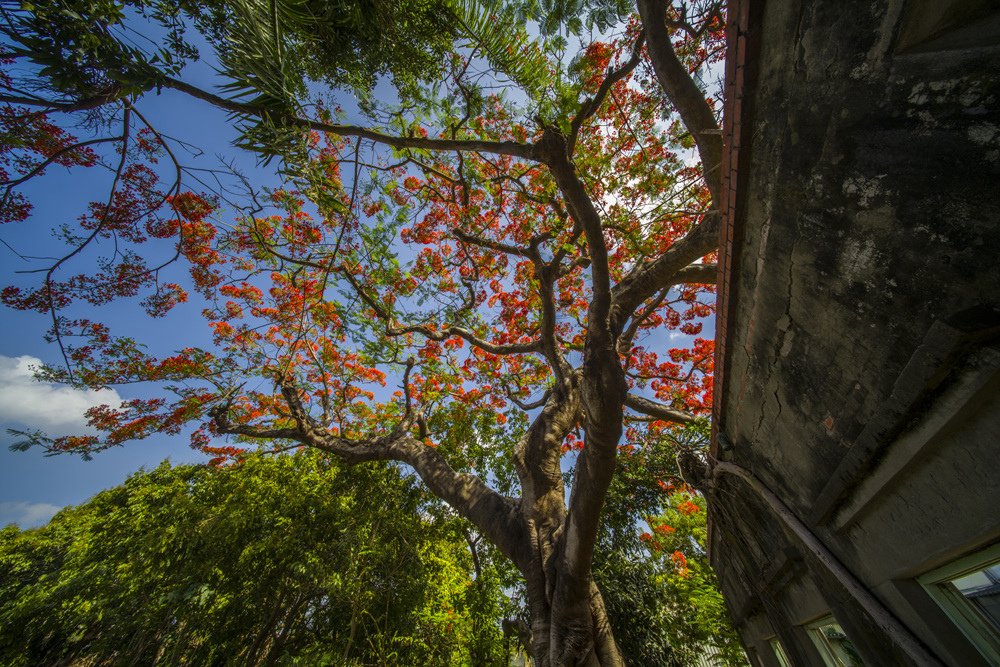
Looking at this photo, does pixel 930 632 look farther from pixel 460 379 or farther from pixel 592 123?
pixel 460 379

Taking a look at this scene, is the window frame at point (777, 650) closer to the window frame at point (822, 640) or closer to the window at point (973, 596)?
the window frame at point (822, 640)

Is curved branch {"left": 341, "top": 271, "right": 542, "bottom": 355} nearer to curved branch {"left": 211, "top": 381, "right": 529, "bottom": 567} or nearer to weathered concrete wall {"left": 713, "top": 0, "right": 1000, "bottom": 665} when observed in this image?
curved branch {"left": 211, "top": 381, "right": 529, "bottom": 567}

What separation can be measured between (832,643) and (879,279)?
377cm

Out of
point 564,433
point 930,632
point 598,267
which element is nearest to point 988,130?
point 598,267

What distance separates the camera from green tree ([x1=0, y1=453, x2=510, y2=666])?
17.0 feet

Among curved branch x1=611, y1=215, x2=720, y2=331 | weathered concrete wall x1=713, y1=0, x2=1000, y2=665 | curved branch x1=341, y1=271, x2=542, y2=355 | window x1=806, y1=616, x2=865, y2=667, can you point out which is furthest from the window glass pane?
curved branch x1=341, y1=271, x2=542, y2=355

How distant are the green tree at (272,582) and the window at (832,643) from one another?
4.78m

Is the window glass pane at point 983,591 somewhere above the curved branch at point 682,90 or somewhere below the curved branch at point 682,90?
below

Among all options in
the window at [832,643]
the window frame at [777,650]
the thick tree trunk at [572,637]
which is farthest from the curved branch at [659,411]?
the thick tree trunk at [572,637]

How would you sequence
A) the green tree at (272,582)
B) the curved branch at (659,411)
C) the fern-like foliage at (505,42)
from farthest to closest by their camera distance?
the curved branch at (659,411) → the green tree at (272,582) → the fern-like foliage at (505,42)

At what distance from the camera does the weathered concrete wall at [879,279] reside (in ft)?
3.75

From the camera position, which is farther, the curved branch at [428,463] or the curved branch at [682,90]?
the curved branch at [428,463]

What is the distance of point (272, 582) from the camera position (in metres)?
5.70

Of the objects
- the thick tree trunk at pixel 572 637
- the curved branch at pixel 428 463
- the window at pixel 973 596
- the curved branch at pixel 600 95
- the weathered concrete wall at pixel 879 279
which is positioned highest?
the curved branch at pixel 600 95
